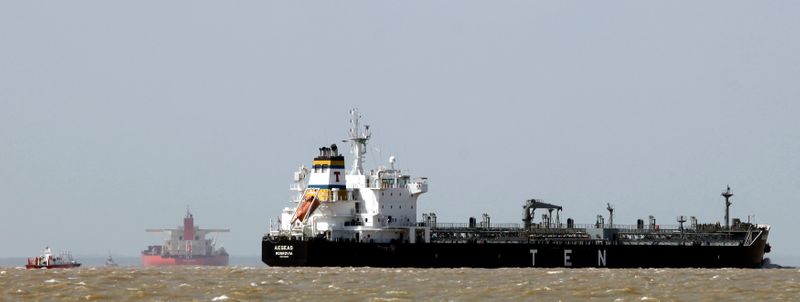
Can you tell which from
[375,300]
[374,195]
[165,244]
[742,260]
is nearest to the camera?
[375,300]

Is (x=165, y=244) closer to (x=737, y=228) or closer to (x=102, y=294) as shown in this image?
(x=737, y=228)

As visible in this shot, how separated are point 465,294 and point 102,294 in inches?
497

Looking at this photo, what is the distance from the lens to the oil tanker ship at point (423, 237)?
77312mm

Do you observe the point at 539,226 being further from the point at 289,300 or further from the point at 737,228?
the point at 289,300

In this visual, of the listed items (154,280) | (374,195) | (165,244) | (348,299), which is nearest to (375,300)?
(348,299)

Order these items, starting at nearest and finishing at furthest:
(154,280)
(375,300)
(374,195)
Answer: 1. (375,300)
2. (154,280)
3. (374,195)

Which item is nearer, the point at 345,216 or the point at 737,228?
the point at 345,216

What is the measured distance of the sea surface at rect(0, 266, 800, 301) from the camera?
52688mm

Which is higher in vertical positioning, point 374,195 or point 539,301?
point 374,195

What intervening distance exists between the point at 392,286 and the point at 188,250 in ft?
351

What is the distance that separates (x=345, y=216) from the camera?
7900cm

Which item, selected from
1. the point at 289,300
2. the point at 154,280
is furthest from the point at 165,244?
the point at 289,300

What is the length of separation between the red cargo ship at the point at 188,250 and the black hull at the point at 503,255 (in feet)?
272

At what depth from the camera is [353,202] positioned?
260ft
